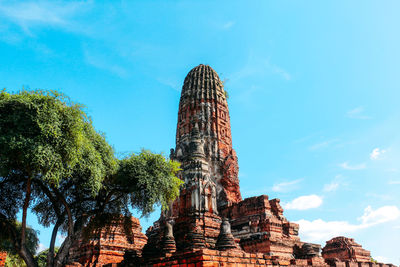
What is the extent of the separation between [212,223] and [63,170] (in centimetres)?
983

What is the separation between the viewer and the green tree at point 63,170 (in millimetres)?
12359

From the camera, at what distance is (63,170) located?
13.1 m

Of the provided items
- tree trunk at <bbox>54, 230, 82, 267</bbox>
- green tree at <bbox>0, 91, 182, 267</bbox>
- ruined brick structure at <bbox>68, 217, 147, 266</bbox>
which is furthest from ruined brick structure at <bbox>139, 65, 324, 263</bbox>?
tree trunk at <bbox>54, 230, 82, 267</bbox>

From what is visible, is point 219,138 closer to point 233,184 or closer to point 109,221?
point 233,184

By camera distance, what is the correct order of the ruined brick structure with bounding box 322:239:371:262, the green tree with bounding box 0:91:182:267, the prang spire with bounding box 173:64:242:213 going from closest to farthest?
Result: the green tree with bounding box 0:91:182:267 < the prang spire with bounding box 173:64:242:213 < the ruined brick structure with bounding box 322:239:371:262

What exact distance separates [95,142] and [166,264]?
7573mm

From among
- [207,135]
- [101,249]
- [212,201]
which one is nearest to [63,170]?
[101,249]

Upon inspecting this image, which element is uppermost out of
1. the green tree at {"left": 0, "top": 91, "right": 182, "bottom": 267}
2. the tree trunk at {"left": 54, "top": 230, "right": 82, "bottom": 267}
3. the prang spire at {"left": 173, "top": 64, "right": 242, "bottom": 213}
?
the prang spire at {"left": 173, "top": 64, "right": 242, "bottom": 213}

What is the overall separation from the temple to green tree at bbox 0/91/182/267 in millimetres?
2530

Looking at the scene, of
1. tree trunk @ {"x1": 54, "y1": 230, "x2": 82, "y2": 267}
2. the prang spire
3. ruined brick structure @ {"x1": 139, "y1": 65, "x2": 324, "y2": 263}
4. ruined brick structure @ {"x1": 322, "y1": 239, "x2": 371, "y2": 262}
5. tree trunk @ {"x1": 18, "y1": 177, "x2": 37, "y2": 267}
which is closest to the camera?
tree trunk @ {"x1": 18, "y1": 177, "x2": 37, "y2": 267}

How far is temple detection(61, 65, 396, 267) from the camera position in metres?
12.8

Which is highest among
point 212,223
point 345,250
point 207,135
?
point 207,135

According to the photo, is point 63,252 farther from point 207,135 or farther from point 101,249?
point 207,135

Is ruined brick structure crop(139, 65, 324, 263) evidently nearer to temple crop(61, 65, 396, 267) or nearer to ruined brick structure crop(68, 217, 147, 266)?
temple crop(61, 65, 396, 267)
